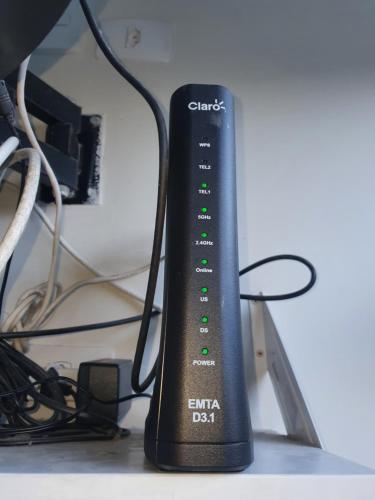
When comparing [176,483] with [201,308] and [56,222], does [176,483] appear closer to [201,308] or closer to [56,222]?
[201,308]

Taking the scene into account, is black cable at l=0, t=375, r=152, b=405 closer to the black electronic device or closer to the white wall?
the white wall

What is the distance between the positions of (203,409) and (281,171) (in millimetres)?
500

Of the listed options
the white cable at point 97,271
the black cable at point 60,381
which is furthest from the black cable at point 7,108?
the black cable at point 60,381

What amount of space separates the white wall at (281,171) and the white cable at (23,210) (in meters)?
0.23

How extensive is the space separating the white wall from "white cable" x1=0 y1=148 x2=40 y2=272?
0.23 m

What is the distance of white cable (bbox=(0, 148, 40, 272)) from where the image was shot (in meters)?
0.38

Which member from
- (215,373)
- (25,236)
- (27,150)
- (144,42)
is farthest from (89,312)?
(144,42)

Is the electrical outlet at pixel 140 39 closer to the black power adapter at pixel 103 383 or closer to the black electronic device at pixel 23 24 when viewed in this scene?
the black electronic device at pixel 23 24

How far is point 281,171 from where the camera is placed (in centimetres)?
71

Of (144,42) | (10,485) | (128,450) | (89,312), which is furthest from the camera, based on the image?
(144,42)

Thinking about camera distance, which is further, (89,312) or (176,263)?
(89,312)

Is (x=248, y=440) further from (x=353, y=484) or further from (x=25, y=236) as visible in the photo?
(x=25, y=236)

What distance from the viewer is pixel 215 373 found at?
1.06 feet

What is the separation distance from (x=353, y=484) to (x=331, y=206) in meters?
0.49
